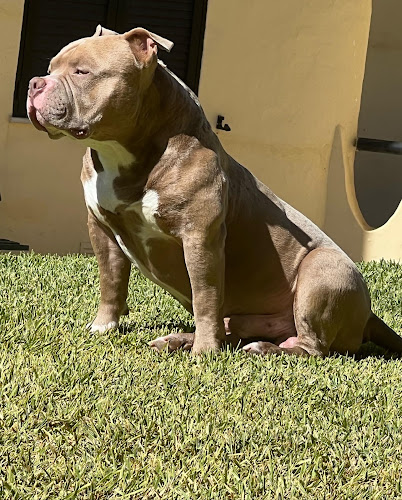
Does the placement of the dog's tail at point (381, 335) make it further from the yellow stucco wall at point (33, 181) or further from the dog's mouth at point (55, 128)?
the yellow stucco wall at point (33, 181)

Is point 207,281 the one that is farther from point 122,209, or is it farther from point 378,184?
point 378,184

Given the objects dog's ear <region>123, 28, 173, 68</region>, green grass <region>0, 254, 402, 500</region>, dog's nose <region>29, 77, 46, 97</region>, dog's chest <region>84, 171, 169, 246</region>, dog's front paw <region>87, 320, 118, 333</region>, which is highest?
dog's ear <region>123, 28, 173, 68</region>

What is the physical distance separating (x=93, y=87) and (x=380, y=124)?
28.3ft

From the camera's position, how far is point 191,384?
4.34 m

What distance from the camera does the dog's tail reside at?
561cm

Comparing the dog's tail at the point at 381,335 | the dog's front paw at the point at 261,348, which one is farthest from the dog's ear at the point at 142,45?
the dog's tail at the point at 381,335

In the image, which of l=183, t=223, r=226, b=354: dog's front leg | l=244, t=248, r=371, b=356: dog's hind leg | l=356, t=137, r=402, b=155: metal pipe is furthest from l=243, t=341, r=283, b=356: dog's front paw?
l=356, t=137, r=402, b=155: metal pipe

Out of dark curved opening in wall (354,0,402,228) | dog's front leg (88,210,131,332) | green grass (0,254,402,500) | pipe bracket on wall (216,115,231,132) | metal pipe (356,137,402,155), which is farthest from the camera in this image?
dark curved opening in wall (354,0,402,228)

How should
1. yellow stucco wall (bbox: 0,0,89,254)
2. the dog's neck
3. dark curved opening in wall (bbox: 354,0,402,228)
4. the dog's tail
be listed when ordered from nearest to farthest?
the dog's neck < the dog's tail < yellow stucco wall (bbox: 0,0,89,254) < dark curved opening in wall (bbox: 354,0,402,228)

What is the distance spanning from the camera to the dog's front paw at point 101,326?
5277 millimetres

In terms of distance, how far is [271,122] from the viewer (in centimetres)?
1038

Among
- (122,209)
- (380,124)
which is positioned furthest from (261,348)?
(380,124)

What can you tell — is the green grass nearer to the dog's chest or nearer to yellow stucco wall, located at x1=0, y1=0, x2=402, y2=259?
the dog's chest

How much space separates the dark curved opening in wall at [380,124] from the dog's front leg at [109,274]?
7.53 meters
